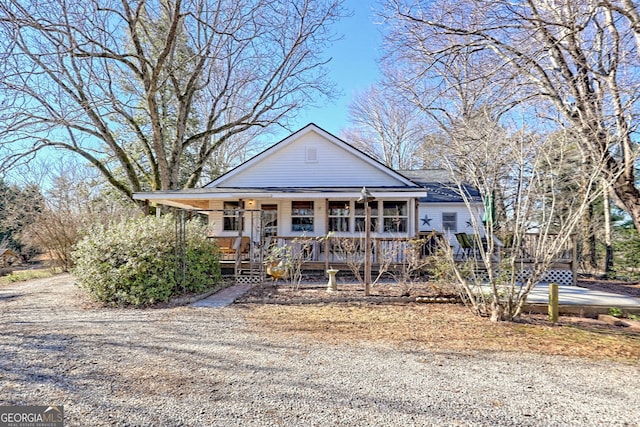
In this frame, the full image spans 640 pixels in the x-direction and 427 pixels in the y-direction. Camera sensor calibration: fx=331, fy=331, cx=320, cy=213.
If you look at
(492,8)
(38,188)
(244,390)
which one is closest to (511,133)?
(492,8)

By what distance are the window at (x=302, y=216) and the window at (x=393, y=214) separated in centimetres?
298

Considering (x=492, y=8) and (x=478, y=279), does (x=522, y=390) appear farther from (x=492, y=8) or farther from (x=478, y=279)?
(x=492, y=8)

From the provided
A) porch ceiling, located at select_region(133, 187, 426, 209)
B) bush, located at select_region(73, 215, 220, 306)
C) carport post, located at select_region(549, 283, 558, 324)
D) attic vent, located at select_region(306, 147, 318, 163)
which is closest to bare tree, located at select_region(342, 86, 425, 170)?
attic vent, located at select_region(306, 147, 318, 163)

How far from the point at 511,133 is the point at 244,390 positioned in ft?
22.8

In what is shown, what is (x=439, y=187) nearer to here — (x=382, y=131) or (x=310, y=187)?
(x=310, y=187)

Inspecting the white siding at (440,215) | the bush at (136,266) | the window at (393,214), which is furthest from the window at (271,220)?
the white siding at (440,215)

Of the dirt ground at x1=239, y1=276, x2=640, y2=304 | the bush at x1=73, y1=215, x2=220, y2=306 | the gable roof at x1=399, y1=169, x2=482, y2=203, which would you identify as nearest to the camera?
the bush at x1=73, y1=215, x2=220, y2=306

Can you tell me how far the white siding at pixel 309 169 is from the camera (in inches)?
537

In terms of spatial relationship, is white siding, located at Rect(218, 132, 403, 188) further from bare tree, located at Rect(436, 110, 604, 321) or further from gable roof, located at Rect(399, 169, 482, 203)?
bare tree, located at Rect(436, 110, 604, 321)

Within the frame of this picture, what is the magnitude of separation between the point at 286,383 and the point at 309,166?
1099cm

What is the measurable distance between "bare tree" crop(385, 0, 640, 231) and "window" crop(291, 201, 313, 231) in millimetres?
6722

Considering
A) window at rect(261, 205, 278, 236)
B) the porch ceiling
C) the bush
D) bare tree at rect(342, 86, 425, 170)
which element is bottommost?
the bush

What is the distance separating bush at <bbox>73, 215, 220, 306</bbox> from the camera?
737cm

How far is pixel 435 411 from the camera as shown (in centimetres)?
304
